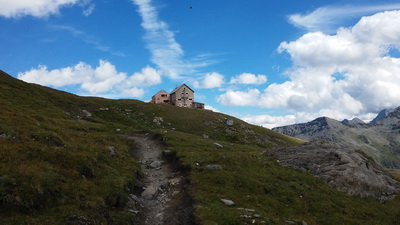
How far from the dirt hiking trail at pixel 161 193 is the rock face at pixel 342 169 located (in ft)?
50.3

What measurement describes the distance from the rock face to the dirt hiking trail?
15321 millimetres

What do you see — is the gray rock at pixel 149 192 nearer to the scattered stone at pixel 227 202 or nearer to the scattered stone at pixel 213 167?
the scattered stone at pixel 227 202

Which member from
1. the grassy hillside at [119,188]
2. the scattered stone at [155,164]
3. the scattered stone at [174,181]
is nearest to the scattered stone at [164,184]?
the scattered stone at [174,181]

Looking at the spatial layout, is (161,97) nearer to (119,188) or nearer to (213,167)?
(213,167)

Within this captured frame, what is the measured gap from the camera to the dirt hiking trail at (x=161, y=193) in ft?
57.1

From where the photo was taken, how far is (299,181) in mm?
26344

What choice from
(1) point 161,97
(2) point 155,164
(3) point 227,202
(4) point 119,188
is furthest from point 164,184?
(1) point 161,97

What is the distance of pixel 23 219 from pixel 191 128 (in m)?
54.5

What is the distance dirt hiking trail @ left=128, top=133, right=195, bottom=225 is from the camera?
1741 cm

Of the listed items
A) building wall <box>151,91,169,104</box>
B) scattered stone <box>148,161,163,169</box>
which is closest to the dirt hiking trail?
scattered stone <box>148,161,163,169</box>

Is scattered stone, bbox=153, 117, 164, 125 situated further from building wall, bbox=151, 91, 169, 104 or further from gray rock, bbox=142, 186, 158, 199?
building wall, bbox=151, 91, 169, 104

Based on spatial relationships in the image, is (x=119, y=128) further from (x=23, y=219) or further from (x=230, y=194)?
(x=23, y=219)

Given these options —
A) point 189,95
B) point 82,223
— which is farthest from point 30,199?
point 189,95

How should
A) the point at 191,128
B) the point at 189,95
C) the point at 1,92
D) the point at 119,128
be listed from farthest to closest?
the point at 189,95
the point at 191,128
the point at 1,92
the point at 119,128
